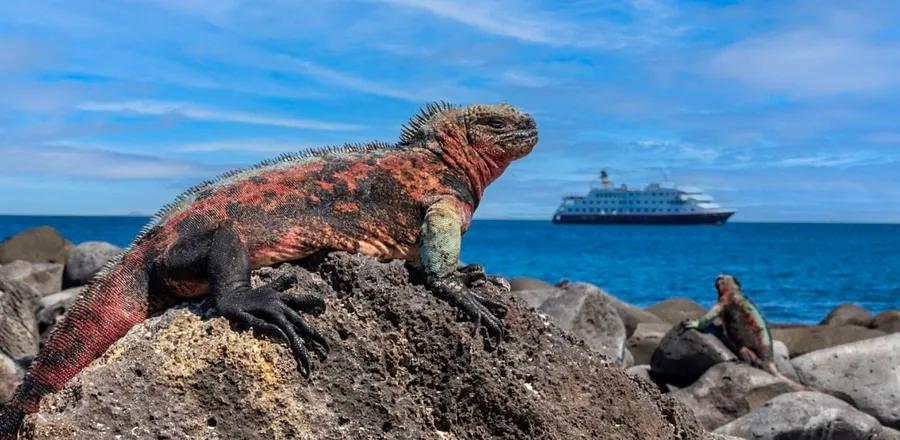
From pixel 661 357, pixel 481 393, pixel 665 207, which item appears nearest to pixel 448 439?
pixel 481 393

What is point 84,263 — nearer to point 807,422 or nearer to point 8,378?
point 8,378

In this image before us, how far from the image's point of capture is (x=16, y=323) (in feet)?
36.7

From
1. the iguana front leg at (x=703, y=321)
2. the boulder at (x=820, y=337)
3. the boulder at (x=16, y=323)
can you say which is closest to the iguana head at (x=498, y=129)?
the boulder at (x=16, y=323)

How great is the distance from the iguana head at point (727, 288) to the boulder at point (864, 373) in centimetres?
167

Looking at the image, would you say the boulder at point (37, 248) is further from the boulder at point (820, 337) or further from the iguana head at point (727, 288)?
the boulder at point (820, 337)

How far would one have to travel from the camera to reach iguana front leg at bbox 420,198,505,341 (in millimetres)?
4207

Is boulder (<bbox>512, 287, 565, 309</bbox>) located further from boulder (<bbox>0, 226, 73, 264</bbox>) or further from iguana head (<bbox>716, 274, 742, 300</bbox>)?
boulder (<bbox>0, 226, 73, 264</bbox>)

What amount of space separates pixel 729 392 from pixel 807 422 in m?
2.48

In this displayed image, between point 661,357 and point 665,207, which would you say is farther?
point 665,207

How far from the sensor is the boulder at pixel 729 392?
1074cm

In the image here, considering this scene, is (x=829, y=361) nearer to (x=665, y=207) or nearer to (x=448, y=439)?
(x=448, y=439)

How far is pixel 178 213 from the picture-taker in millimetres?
4484

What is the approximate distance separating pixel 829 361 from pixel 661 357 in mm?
2046

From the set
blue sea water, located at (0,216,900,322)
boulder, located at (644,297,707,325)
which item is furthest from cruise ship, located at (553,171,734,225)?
boulder, located at (644,297,707,325)
